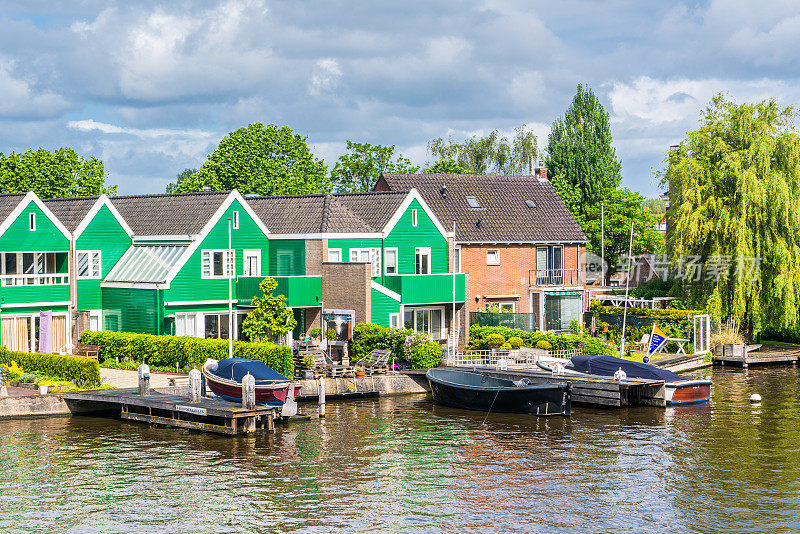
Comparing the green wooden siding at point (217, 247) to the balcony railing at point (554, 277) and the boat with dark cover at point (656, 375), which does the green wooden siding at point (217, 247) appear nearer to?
the boat with dark cover at point (656, 375)

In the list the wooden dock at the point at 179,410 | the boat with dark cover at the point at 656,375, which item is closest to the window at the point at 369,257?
the boat with dark cover at the point at 656,375

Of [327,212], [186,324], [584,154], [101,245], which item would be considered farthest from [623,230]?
[101,245]

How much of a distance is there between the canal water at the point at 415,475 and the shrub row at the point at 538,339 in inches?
462

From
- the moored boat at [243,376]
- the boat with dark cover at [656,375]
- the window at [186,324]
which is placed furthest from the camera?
the window at [186,324]

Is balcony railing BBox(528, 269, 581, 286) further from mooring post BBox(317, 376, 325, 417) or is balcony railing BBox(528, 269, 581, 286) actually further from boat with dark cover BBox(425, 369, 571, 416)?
mooring post BBox(317, 376, 325, 417)

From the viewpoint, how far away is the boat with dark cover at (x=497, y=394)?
4516cm

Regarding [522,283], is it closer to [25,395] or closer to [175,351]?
[175,351]

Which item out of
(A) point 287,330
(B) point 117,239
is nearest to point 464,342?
(A) point 287,330

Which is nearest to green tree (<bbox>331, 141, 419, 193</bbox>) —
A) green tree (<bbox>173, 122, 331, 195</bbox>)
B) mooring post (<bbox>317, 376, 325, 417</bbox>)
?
green tree (<bbox>173, 122, 331, 195</bbox>)

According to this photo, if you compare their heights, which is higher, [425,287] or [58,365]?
[425,287]

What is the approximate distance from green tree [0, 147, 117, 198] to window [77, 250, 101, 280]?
26.3 m

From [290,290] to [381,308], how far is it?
518 cm

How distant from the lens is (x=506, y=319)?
64.0 meters

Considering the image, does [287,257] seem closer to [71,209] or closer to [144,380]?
[71,209]
